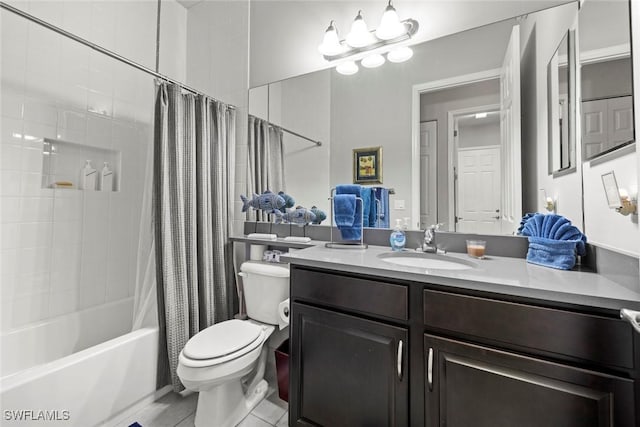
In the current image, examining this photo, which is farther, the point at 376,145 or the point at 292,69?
the point at 292,69

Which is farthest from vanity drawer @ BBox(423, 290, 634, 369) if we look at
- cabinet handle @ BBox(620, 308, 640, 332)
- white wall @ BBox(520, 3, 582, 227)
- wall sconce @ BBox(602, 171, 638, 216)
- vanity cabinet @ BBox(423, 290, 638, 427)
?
white wall @ BBox(520, 3, 582, 227)

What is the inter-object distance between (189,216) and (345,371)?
129 cm

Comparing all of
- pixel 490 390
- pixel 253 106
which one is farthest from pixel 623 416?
pixel 253 106

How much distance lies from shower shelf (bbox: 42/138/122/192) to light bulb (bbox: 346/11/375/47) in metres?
1.90

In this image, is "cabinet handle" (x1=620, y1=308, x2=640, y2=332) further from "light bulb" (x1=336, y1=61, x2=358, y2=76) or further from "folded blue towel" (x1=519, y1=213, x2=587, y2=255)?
"light bulb" (x1=336, y1=61, x2=358, y2=76)

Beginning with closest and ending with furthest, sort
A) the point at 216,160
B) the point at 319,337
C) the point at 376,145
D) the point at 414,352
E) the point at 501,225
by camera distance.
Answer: the point at 414,352, the point at 319,337, the point at 501,225, the point at 376,145, the point at 216,160

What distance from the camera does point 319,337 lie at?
118 cm

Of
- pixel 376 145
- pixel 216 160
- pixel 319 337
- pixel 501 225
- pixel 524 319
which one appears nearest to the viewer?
pixel 524 319

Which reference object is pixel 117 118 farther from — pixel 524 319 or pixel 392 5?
pixel 524 319

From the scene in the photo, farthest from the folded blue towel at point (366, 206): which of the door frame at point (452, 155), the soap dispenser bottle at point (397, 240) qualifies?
the door frame at point (452, 155)

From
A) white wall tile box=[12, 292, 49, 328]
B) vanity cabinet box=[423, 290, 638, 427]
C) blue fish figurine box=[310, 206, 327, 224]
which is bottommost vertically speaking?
white wall tile box=[12, 292, 49, 328]

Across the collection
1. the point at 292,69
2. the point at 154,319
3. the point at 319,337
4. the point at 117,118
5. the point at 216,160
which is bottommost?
the point at 154,319

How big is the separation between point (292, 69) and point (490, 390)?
6.81 feet

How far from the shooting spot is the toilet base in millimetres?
1356
